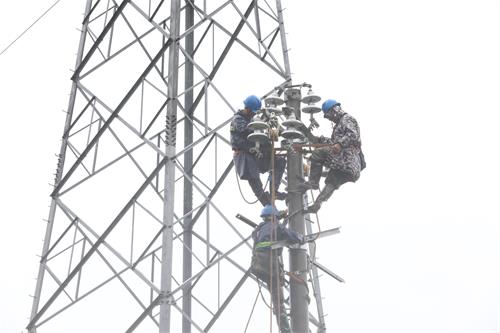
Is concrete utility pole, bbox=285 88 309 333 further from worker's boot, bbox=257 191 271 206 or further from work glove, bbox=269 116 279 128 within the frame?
worker's boot, bbox=257 191 271 206

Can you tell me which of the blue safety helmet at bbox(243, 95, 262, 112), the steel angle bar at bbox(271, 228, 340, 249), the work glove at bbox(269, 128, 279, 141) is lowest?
Result: the steel angle bar at bbox(271, 228, 340, 249)

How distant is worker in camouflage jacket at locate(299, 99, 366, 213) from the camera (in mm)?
9195

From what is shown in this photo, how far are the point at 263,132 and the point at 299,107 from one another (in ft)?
1.97

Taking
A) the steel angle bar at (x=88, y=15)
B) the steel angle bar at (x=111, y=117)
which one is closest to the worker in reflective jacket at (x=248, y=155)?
the steel angle bar at (x=111, y=117)

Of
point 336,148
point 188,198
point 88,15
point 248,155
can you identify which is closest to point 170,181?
point 248,155

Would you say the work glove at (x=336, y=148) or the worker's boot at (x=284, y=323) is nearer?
the work glove at (x=336, y=148)

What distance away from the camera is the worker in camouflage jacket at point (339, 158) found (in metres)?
9.20

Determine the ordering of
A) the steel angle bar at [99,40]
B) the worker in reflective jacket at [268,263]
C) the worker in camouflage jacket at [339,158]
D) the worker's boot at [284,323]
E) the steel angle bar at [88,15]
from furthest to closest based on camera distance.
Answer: the steel angle bar at [88,15]
the steel angle bar at [99,40]
the worker's boot at [284,323]
the worker in reflective jacket at [268,263]
the worker in camouflage jacket at [339,158]

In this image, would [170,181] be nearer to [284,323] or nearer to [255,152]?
[255,152]

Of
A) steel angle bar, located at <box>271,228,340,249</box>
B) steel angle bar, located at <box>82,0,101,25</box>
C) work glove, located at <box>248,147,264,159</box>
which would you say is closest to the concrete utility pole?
steel angle bar, located at <box>271,228,340,249</box>

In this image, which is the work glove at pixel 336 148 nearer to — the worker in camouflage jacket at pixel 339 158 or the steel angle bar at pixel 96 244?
the worker in camouflage jacket at pixel 339 158

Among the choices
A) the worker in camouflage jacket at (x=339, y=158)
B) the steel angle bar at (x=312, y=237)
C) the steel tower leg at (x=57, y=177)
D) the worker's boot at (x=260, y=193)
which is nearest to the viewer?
the steel angle bar at (x=312, y=237)

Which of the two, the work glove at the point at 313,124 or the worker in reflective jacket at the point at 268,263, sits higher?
the work glove at the point at 313,124

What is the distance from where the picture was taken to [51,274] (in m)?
10.9
